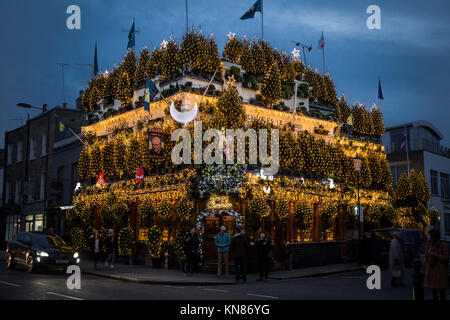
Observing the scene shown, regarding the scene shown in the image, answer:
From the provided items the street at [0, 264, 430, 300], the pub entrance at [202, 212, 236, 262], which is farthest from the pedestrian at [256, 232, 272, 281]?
the pub entrance at [202, 212, 236, 262]

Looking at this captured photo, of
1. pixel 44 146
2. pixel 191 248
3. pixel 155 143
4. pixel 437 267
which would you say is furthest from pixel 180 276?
pixel 44 146

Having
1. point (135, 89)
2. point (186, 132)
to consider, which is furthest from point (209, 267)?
point (135, 89)

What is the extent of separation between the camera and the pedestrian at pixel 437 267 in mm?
10070

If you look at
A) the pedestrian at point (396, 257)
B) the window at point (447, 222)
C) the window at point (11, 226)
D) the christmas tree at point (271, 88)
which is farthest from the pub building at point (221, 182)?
the window at point (447, 222)

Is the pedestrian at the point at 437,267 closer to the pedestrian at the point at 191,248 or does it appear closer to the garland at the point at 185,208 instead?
the pedestrian at the point at 191,248

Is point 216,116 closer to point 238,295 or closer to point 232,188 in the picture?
point 232,188

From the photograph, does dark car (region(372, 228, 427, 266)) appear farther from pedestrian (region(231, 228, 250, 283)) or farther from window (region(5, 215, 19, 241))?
window (region(5, 215, 19, 241))

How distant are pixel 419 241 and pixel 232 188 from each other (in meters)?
9.39

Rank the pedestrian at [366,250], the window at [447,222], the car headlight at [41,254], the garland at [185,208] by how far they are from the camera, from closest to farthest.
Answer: the car headlight at [41,254] < the pedestrian at [366,250] < the garland at [185,208] < the window at [447,222]

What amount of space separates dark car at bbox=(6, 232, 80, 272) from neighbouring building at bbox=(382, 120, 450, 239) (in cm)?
3306

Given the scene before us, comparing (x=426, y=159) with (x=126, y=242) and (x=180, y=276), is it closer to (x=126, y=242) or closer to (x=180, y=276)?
(x=126, y=242)

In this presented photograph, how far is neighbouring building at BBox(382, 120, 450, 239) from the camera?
140 feet

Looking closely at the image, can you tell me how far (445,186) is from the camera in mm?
44969
